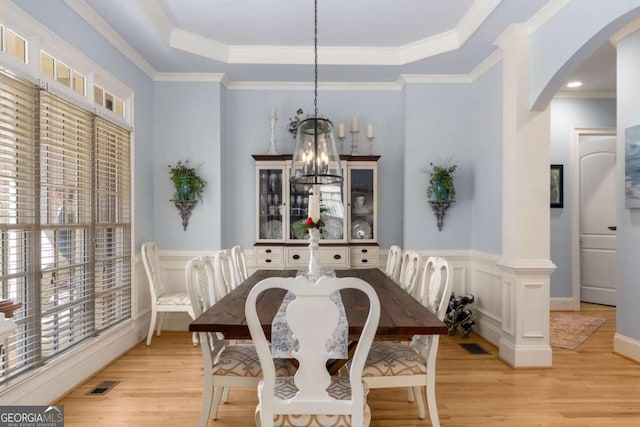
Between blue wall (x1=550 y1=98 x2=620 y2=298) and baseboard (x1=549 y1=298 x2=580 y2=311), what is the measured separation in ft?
0.23

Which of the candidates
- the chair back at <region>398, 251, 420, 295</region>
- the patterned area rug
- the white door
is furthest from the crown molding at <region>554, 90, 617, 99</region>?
the chair back at <region>398, 251, 420, 295</region>

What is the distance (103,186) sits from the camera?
3.40m

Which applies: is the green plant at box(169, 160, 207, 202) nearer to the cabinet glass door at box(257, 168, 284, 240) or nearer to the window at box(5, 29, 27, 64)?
the cabinet glass door at box(257, 168, 284, 240)

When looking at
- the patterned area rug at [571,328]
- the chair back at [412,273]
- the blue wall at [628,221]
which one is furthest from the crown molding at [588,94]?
the chair back at [412,273]

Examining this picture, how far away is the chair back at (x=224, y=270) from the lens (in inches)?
111

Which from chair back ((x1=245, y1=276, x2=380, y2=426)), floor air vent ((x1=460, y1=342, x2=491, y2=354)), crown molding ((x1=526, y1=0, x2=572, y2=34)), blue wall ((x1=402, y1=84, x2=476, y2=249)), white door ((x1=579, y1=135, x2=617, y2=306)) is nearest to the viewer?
chair back ((x1=245, y1=276, x2=380, y2=426))

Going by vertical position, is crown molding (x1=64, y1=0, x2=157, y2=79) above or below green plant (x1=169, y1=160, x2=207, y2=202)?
above

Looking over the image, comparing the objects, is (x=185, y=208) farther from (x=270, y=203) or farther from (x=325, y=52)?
(x=325, y=52)

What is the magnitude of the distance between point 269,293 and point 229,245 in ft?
7.13

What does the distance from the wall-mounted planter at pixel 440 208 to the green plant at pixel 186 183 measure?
2509 millimetres

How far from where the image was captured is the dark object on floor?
4.11 metres

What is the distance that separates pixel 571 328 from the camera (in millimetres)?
4453

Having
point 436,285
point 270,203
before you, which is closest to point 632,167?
point 436,285

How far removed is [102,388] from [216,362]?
53.0 inches
